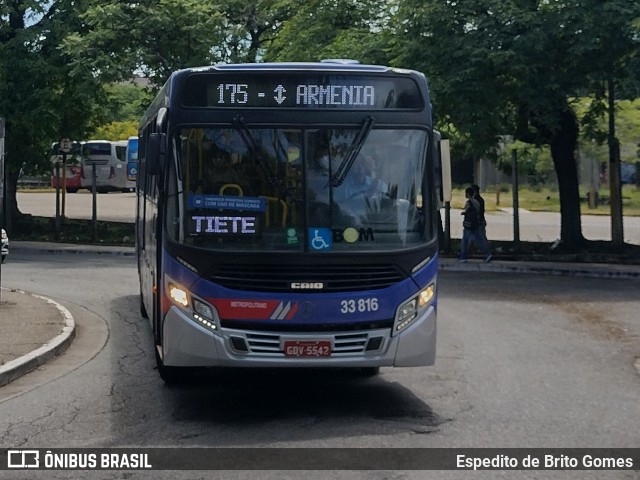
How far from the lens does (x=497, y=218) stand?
1761 inches

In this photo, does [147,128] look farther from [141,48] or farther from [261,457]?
[141,48]

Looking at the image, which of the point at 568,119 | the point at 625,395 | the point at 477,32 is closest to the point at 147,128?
the point at 625,395

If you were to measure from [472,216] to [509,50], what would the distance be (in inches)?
154

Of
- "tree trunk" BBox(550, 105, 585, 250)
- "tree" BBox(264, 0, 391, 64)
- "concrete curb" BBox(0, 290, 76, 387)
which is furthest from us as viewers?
"tree trunk" BBox(550, 105, 585, 250)

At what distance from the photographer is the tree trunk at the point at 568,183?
28.8 metres

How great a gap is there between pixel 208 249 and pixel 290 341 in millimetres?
1014

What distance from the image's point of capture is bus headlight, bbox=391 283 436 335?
10.0 metres

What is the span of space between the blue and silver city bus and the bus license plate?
1cm

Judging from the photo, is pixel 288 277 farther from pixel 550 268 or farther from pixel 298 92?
pixel 550 268

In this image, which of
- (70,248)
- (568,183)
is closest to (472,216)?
(568,183)

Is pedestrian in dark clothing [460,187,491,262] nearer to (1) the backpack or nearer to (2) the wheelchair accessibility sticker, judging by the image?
(1) the backpack

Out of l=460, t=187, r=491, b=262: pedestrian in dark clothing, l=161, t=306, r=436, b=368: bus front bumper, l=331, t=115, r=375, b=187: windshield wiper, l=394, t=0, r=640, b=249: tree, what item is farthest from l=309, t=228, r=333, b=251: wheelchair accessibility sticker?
l=460, t=187, r=491, b=262: pedestrian in dark clothing

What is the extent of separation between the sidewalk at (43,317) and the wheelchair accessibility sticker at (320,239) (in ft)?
11.8

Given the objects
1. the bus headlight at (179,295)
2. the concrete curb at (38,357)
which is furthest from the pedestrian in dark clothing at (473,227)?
the bus headlight at (179,295)
